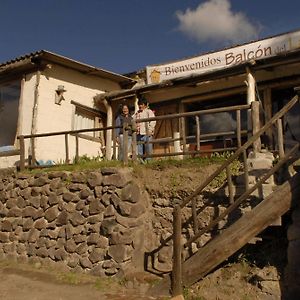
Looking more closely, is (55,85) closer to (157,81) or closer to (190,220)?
(157,81)

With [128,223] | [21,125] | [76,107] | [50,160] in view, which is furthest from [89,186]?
[76,107]

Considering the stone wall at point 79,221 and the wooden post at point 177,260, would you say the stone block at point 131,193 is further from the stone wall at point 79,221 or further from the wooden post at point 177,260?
the wooden post at point 177,260

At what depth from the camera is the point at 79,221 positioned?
8406 mm

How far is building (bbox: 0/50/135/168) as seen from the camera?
36.3ft

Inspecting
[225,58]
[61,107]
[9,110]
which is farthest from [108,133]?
[225,58]

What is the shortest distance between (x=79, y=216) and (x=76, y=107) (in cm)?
495

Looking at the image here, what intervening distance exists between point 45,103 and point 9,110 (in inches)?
50.3

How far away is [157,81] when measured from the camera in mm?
12562

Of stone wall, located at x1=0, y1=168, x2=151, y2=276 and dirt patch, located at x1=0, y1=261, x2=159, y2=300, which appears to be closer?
dirt patch, located at x1=0, y1=261, x2=159, y2=300

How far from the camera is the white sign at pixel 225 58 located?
1048 centimetres

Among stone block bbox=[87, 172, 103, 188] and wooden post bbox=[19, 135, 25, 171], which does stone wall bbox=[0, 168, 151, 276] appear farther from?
wooden post bbox=[19, 135, 25, 171]

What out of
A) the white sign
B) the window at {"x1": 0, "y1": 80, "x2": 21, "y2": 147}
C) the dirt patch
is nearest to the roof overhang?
the white sign

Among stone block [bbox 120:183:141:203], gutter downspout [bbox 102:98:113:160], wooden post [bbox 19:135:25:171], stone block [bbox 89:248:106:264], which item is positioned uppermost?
gutter downspout [bbox 102:98:113:160]

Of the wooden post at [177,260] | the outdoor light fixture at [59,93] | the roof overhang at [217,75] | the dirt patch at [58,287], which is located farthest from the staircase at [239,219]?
the outdoor light fixture at [59,93]
